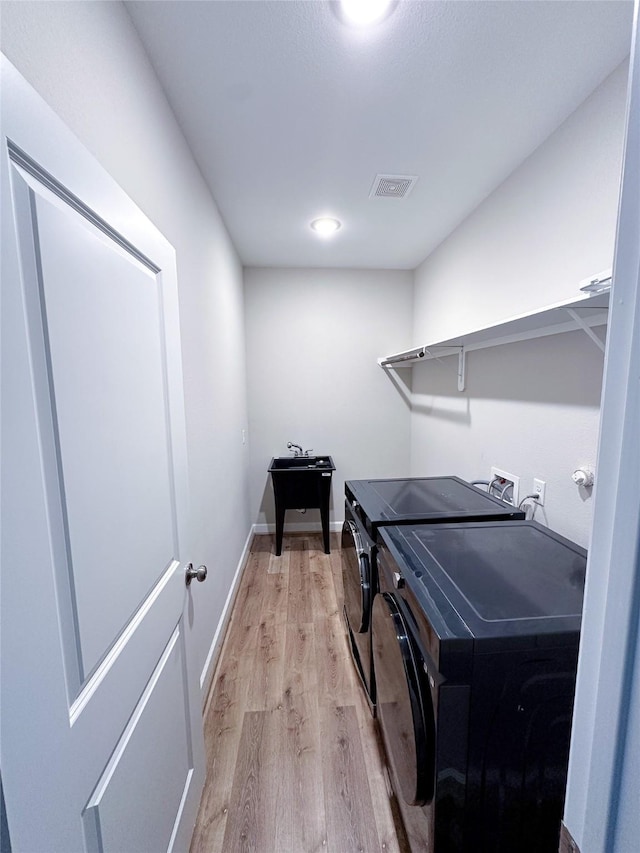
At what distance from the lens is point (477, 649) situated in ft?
2.37

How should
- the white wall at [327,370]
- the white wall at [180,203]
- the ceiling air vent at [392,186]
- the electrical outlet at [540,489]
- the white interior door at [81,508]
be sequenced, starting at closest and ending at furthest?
the white interior door at [81,508]
the white wall at [180,203]
the electrical outlet at [540,489]
the ceiling air vent at [392,186]
the white wall at [327,370]

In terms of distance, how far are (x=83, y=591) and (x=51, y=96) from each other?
948 millimetres

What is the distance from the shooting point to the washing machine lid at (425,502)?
1371mm

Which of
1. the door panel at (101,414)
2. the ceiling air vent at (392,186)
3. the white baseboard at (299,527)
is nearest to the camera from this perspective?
the door panel at (101,414)

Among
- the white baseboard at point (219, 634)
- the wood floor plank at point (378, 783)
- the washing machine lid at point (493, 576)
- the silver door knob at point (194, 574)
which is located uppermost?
the washing machine lid at point (493, 576)

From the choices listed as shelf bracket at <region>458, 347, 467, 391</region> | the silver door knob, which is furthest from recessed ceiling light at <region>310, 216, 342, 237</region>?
the silver door knob

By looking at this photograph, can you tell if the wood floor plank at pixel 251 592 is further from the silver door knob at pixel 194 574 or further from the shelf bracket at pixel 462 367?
the shelf bracket at pixel 462 367

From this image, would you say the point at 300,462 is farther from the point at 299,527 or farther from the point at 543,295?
the point at 543,295

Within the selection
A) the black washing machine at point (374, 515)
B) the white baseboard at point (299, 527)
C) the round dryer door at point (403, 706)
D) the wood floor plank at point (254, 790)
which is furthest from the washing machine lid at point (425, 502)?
the white baseboard at point (299, 527)

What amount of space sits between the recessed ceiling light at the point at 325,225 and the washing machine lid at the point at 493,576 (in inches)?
76.0

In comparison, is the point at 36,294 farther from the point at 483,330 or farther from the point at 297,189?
the point at 297,189

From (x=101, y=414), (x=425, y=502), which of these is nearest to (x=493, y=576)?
(x=425, y=502)

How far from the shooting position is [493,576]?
0.95 m

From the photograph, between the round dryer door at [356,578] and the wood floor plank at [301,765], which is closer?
the wood floor plank at [301,765]
